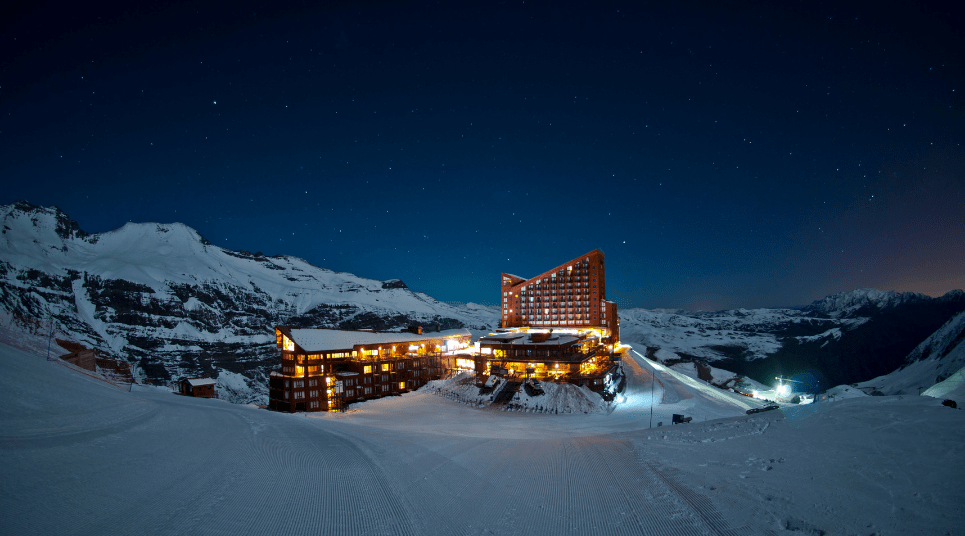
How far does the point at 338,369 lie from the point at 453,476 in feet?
134

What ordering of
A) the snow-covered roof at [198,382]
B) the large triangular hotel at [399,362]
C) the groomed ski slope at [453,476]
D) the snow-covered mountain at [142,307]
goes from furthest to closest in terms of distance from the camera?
the snow-covered mountain at [142,307], the snow-covered roof at [198,382], the large triangular hotel at [399,362], the groomed ski slope at [453,476]

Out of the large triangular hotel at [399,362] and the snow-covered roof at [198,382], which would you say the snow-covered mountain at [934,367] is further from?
the snow-covered roof at [198,382]

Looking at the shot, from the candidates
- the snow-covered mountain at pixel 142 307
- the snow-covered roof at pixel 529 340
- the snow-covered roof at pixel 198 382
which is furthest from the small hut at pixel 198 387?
the snow-covered mountain at pixel 142 307

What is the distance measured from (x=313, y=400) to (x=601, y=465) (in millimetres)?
41655

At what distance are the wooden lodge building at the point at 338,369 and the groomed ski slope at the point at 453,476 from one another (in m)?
30.7

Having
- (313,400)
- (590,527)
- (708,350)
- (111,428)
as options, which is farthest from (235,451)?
(708,350)

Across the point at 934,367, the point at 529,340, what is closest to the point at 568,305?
the point at 529,340

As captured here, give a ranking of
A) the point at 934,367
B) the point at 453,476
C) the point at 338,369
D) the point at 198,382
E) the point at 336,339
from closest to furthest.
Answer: the point at 453,476, the point at 338,369, the point at 336,339, the point at 198,382, the point at 934,367

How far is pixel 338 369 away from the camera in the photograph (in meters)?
49.5

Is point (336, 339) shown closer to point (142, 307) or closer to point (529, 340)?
point (529, 340)

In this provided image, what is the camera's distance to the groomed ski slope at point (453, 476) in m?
8.77

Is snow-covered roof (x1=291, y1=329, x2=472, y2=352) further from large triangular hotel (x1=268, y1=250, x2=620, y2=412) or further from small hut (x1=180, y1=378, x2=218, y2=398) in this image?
small hut (x1=180, y1=378, x2=218, y2=398)

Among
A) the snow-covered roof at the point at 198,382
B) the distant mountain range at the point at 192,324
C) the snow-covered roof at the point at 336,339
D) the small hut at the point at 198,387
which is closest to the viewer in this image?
the snow-covered roof at the point at 336,339

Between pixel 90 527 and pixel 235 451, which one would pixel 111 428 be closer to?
pixel 235 451
